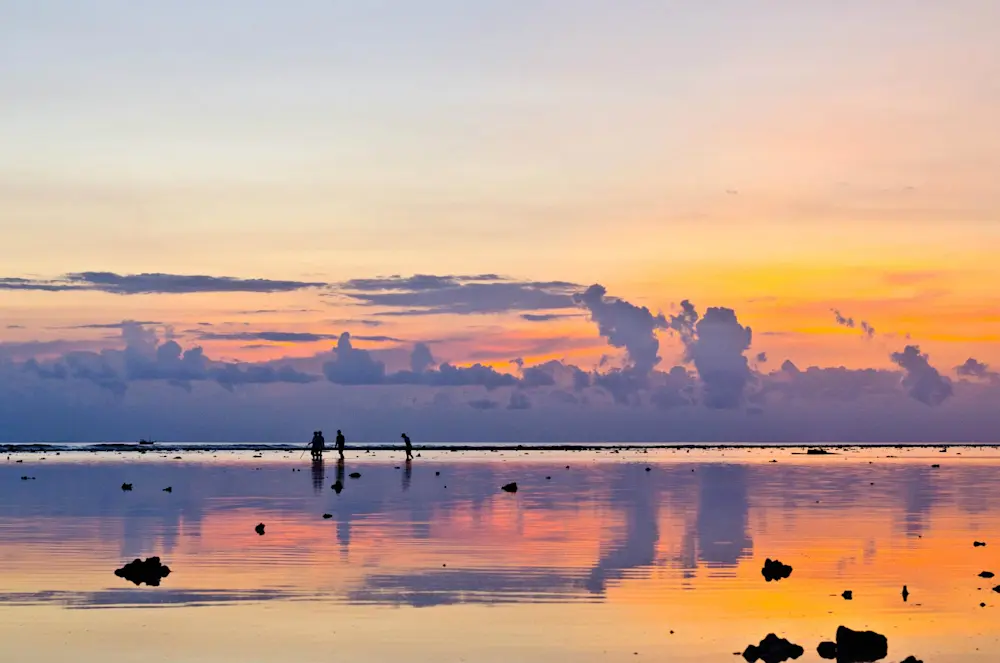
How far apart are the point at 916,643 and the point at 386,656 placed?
985 centimetres

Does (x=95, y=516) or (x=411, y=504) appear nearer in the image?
(x=95, y=516)

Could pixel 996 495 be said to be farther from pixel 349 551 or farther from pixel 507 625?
pixel 507 625

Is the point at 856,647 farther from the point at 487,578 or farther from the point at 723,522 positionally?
the point at 723,522

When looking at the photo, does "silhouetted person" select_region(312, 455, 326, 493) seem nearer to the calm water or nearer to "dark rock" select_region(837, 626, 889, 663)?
the calm water

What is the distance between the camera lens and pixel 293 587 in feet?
102

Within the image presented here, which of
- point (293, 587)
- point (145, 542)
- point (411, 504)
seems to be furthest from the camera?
point (411, 504)

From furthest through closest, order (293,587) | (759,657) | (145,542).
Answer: (145,542) < (293,587) < (759,657)

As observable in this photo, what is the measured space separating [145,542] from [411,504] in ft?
65.3

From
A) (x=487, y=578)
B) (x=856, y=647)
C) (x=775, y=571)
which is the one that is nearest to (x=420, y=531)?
(x=487, y=578)

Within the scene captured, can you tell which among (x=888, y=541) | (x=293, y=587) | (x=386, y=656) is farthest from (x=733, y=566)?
(x=386, y=656)

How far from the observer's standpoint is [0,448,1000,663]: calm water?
79.9 feet

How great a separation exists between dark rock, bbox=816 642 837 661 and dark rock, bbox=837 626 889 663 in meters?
0.12

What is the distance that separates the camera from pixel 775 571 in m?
33.1

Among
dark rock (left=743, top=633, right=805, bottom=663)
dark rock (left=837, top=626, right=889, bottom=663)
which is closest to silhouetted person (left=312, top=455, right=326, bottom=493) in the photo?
dark rock (left=743, top=633, right=805, bottom=663)
